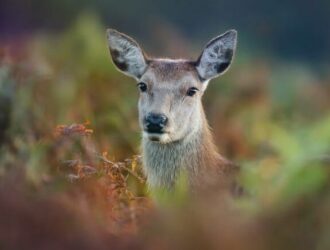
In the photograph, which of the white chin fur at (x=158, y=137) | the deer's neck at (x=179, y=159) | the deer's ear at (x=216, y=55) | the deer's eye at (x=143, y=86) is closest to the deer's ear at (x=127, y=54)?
the deer's eye at (x=143, y=86)

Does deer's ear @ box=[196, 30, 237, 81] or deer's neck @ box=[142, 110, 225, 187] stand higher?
deer's ear @ box=[196, 30, 237, 81]

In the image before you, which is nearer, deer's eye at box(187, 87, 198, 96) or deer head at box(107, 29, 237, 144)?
deer head at box(107, 29, 237, 144)

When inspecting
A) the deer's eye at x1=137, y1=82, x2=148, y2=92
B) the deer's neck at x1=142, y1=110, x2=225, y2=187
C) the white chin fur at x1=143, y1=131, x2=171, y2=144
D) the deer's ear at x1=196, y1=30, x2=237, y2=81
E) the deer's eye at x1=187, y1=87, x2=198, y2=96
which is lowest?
the deer's neck at x1=142, y1=110, x2=225, y2=187

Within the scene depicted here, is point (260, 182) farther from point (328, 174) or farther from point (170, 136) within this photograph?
point (170, 136)

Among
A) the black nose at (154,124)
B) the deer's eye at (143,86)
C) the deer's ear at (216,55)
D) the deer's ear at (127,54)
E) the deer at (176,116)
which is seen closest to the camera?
the black nose at (154,124)

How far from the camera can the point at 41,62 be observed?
16.2 meters

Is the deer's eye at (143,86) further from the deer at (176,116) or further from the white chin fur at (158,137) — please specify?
the white chin fur at (158,137)

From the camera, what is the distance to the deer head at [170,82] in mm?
9078

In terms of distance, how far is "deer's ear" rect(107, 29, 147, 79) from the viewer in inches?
393

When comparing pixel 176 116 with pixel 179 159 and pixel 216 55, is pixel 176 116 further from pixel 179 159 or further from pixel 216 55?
pixel 216 55

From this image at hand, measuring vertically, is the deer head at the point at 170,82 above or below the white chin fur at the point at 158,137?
above

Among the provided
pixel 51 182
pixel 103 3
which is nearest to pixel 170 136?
pixel 51 182

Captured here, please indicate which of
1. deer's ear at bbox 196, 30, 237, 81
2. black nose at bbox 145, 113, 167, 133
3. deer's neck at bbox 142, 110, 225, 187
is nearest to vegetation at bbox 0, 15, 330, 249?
deer's neck at bbox 142, 110, 225, 187

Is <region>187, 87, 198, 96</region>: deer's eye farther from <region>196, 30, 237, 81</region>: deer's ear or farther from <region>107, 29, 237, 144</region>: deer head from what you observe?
<region>196, 30, 237, 81</region>: deer's ear
